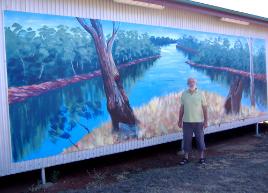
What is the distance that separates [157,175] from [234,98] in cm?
503

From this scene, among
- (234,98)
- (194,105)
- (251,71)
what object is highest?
(251,71)

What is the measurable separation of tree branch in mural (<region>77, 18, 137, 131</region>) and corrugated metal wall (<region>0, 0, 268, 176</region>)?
27cm

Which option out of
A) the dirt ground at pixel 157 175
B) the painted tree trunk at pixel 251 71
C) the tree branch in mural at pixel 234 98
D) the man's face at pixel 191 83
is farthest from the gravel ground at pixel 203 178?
the painted tree trunk at pixel 251 71

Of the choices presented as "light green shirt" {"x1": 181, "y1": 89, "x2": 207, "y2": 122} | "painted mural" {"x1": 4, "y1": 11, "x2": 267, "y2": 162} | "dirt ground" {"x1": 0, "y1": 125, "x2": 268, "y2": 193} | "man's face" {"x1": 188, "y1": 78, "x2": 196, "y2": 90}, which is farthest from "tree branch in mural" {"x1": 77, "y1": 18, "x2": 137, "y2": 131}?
"man's face" {"x1": 188, "y1": 78, "x2": 196, "y2": 90}

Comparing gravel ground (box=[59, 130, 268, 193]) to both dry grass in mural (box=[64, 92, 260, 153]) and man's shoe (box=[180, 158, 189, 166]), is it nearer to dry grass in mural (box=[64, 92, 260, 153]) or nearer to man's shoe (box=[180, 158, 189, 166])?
man's shoe (box=[180, 158, 189, 166])

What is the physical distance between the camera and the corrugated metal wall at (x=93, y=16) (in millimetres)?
6387

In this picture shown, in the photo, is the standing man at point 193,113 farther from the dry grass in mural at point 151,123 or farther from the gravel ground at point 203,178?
the dry grass in mural at point 151,123

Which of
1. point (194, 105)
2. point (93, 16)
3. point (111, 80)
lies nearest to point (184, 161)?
point (194, 105)

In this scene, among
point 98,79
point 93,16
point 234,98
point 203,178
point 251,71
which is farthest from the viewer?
point 251,71

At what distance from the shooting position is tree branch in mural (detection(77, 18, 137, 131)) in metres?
7.75

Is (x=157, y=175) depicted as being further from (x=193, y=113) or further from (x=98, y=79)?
A: (x=98, y=79)

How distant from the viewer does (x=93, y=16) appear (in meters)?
7.70

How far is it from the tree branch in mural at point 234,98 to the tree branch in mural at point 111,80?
386 cm

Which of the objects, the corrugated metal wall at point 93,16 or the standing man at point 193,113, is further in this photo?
the standing man at point 193,113
